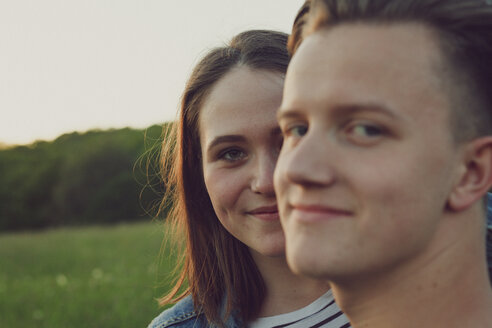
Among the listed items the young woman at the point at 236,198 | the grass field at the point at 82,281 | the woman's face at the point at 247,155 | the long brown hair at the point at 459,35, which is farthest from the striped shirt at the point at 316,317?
the grass field at the point at 82,281

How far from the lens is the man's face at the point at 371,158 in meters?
1.72

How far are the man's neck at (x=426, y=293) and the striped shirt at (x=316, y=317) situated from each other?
124 centimetres

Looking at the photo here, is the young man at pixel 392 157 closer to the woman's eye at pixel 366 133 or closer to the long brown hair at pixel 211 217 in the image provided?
the woman's eye at pixel 366 133

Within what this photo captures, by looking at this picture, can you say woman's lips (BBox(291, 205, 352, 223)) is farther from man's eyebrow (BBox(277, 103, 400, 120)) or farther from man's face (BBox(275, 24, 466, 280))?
man's eyebrow (BBox(277, 103, 400, 120))

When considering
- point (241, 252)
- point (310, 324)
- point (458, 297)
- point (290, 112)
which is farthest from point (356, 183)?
point (241, 252)

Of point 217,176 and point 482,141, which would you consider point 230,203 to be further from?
point 482,141

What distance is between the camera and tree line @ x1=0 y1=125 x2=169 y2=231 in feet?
144

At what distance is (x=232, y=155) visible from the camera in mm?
3113

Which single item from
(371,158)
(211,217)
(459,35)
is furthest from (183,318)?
(459,35)

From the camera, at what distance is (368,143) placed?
68.7 inches

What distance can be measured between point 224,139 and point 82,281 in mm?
7723

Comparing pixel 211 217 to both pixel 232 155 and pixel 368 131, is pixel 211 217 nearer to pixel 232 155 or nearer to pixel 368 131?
pixel 232 155

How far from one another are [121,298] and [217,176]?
5741 mm

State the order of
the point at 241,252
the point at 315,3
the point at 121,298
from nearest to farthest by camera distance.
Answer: the point at 315,3
the point at 241,252
the point at 121,298
